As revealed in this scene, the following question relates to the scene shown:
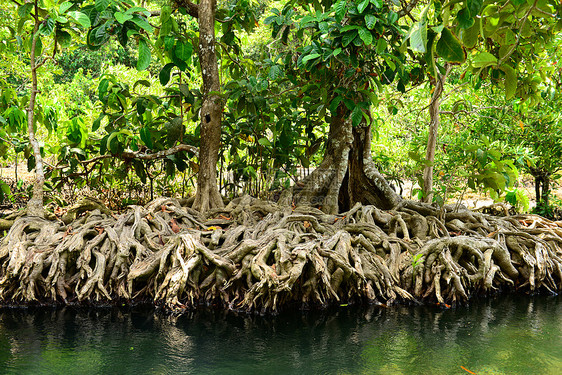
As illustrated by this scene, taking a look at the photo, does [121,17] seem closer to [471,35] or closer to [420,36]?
[471,35]

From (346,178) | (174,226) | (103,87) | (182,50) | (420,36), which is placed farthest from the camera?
(346,178)

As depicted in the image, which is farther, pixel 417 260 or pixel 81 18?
pixel 417 260

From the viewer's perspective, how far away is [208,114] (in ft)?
19.1

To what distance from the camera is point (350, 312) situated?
436 cm

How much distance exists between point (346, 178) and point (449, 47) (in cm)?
440

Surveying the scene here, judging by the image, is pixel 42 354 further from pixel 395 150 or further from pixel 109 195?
pixel 395 150

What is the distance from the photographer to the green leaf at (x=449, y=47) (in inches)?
78.2

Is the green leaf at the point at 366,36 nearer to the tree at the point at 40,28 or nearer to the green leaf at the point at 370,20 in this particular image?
the green leaf at the point at 370,20

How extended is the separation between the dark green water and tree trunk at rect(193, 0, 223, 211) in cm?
185

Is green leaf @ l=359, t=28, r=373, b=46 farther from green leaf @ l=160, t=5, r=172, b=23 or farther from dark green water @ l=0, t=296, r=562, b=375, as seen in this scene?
dark green water @ l=0, t=296, r=562, b=375

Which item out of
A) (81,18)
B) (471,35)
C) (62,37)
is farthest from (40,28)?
(471,35)

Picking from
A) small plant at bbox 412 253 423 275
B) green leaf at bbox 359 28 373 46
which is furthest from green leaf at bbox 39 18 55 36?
small plant at bbox 412 253 423 275

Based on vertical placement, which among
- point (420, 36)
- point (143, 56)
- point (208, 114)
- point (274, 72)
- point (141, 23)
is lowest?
point (420, 36)

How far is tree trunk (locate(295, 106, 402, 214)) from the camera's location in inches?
243
